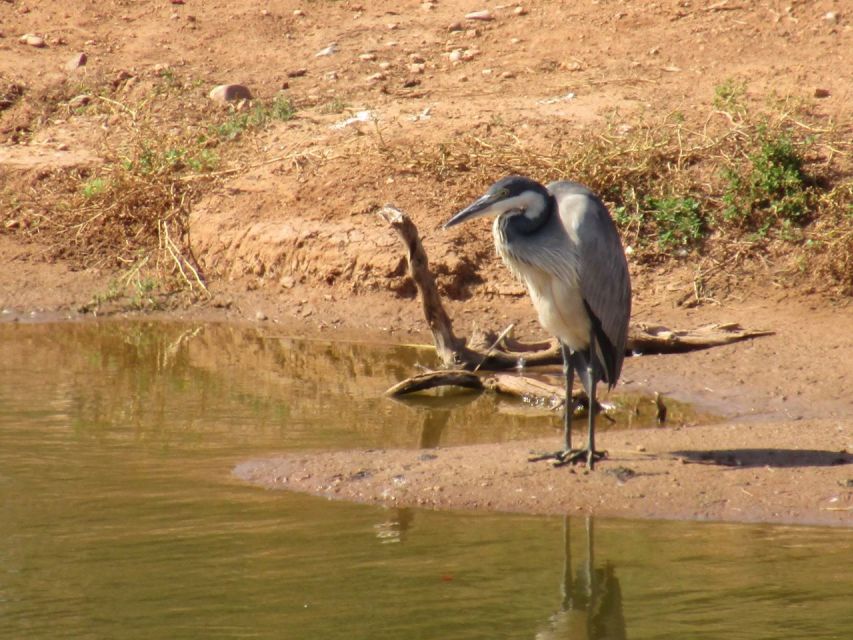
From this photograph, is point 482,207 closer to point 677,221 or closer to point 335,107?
point 677,221

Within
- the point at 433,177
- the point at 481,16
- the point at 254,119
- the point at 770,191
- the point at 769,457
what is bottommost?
the point at 769,457

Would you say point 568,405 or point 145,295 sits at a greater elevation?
point 568,405

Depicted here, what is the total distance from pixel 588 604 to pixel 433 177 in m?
6.25

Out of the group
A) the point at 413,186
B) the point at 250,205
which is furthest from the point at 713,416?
the point at 250,205

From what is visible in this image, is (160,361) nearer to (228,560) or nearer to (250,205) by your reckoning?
(250,205)

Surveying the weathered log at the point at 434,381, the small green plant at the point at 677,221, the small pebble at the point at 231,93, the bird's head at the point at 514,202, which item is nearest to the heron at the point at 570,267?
the bird's head at the point at 514,202

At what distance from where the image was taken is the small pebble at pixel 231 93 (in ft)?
42.0

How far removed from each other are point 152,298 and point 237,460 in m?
4.25

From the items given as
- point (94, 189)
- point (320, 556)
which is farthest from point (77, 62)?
point (320, 556)

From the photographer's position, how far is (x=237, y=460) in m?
6.99

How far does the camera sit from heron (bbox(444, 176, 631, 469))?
21.6ft

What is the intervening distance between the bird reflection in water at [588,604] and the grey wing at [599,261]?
1.50m

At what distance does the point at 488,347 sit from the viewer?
28.8ft

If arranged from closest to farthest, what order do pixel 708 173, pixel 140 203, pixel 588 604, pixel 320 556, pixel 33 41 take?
pixel 588 604 → pixel 320 556 → pixel 708 173 → pixel 140 203 → pixel 33 41
